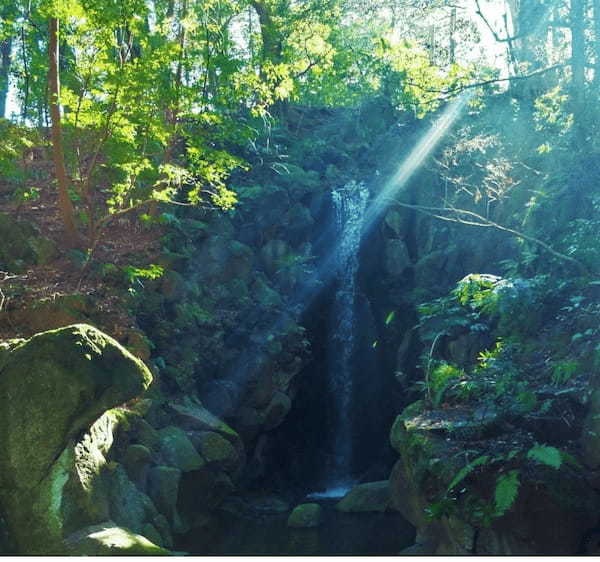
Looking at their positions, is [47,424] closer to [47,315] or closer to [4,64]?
[47,315]

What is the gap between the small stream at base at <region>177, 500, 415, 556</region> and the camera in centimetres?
952

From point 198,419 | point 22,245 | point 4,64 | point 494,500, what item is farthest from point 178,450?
point 4,64

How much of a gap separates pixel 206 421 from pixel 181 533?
2263 mm

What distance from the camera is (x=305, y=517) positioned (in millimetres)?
11141

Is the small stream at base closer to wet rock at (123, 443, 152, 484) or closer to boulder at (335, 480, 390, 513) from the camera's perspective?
boulder at (335, 480, 390, 513)

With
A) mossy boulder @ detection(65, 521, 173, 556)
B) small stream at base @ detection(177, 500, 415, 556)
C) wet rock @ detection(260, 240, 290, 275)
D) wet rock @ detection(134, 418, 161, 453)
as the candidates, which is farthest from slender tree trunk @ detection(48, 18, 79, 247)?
mossy boulder @ detection(65, 521, 173, 556)

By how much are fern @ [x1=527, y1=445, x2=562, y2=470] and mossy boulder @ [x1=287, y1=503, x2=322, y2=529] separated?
6.26m

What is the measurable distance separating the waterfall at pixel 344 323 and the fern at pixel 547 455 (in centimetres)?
957

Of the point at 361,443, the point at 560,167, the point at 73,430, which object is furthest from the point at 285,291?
the point at 73,430

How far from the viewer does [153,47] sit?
10.8 meters

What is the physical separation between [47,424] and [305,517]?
6413 mm

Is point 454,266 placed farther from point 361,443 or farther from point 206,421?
point 206,421

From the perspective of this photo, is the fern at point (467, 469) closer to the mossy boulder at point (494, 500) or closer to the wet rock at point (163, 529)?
the mossy boulder at point (494, 500)

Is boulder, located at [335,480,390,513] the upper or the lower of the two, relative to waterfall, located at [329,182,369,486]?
lower
